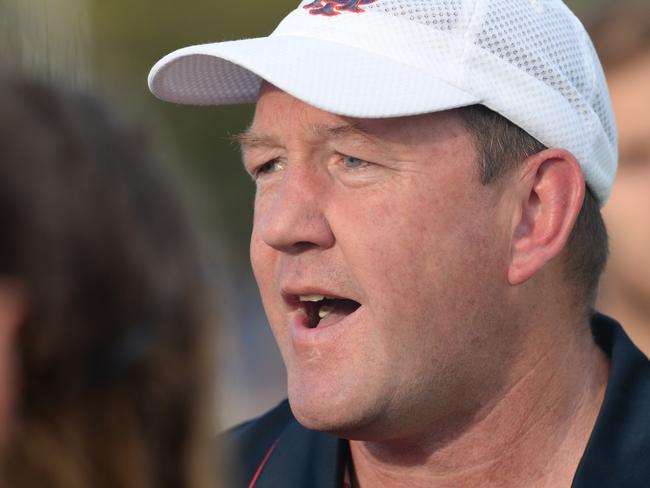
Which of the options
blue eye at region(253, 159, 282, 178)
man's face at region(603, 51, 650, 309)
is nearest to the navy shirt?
blue eye at region(253, 159, 282, 178)

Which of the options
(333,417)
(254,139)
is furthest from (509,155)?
(333,417)

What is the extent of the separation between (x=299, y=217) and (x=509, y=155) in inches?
21.0

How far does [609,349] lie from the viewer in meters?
3.17

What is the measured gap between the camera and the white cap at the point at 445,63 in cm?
285

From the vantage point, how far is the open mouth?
2.98 metres

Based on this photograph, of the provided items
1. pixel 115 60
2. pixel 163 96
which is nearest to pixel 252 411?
pixel 163 96

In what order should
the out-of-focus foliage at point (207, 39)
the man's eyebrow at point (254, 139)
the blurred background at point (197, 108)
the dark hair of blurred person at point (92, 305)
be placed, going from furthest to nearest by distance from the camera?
the out-of-focus foliage at point (207, 39) < the man's eyebrow at point (254, 139) < the blurred background at point (197, 108) < the dark hair of blurred person at point (92, 305)

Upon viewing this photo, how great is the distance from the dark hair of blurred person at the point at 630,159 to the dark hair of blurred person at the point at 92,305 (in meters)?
2.92

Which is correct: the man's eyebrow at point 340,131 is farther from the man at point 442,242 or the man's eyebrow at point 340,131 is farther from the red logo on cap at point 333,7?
the red logo on cap at point 333,7

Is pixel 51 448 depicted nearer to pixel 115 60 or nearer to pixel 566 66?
pixel 115 60

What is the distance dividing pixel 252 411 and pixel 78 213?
1043 cm

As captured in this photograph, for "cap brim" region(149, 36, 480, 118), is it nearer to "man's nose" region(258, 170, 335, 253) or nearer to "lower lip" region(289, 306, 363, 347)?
"man's nose" region(258, 170, 335, 253)

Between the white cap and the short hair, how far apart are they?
4 cm

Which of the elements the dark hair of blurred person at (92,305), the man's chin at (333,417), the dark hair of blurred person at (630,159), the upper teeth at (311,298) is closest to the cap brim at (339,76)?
the upper teeth at (311,298)
